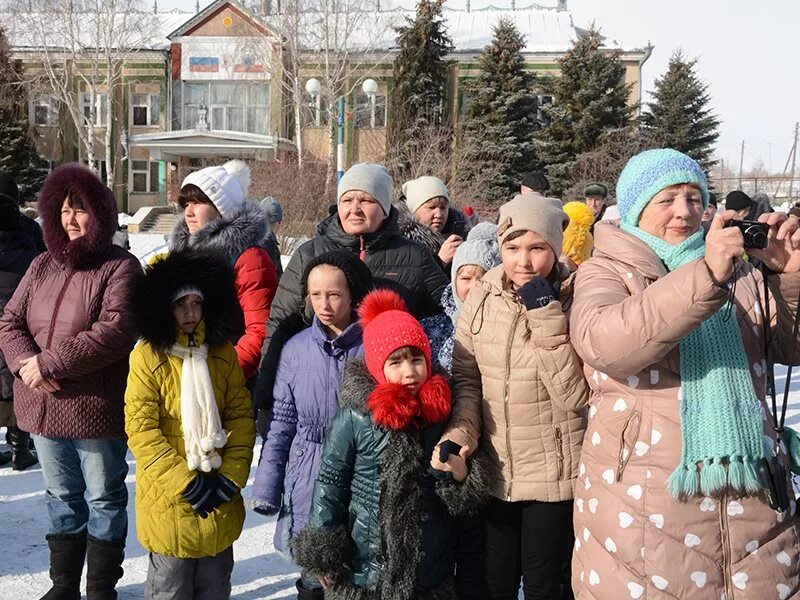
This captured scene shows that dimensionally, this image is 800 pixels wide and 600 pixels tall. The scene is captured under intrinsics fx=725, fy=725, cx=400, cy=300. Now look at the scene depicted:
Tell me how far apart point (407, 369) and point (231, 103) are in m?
32.0

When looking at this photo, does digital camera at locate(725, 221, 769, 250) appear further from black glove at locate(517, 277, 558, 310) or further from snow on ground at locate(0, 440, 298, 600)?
snow on ground at locate(0, 440, 298, 600)

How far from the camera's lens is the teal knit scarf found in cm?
185

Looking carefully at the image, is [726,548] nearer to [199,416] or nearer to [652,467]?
[652,467]

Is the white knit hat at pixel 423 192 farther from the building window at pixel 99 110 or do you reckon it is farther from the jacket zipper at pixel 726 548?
the building window at pixel 99 110

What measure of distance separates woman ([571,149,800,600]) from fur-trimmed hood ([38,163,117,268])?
2.18 m

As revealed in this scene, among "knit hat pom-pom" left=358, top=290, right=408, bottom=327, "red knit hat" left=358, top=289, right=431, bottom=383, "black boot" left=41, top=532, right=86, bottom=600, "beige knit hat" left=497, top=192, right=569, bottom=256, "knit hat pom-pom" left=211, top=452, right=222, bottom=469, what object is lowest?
"black boot" left=41, top=532, right=86, bottom=600

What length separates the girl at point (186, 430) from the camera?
280 cm

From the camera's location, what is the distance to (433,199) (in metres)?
4.86

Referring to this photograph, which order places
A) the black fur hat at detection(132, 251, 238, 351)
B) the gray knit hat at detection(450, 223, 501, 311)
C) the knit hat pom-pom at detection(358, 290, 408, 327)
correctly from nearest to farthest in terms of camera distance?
the knit hat pom-pom at detection(358, 290, 408, 327)
the black fur hat at detection(132, 251, 238, 351)
the gray knit hat at detection(450, 223, 501, 311)

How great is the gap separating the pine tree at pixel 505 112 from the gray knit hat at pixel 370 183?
76.6 ft

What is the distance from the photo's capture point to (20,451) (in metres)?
5.14

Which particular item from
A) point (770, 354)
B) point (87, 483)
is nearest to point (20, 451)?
point (87, 483)

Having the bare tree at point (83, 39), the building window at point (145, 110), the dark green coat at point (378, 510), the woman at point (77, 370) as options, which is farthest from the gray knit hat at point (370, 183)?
the building window at point (145, 110)

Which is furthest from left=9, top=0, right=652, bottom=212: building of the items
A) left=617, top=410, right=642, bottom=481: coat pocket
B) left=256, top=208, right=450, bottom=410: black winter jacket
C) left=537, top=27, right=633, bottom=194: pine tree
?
left=617, top=410, right=642, bottom=481: coat pocket
